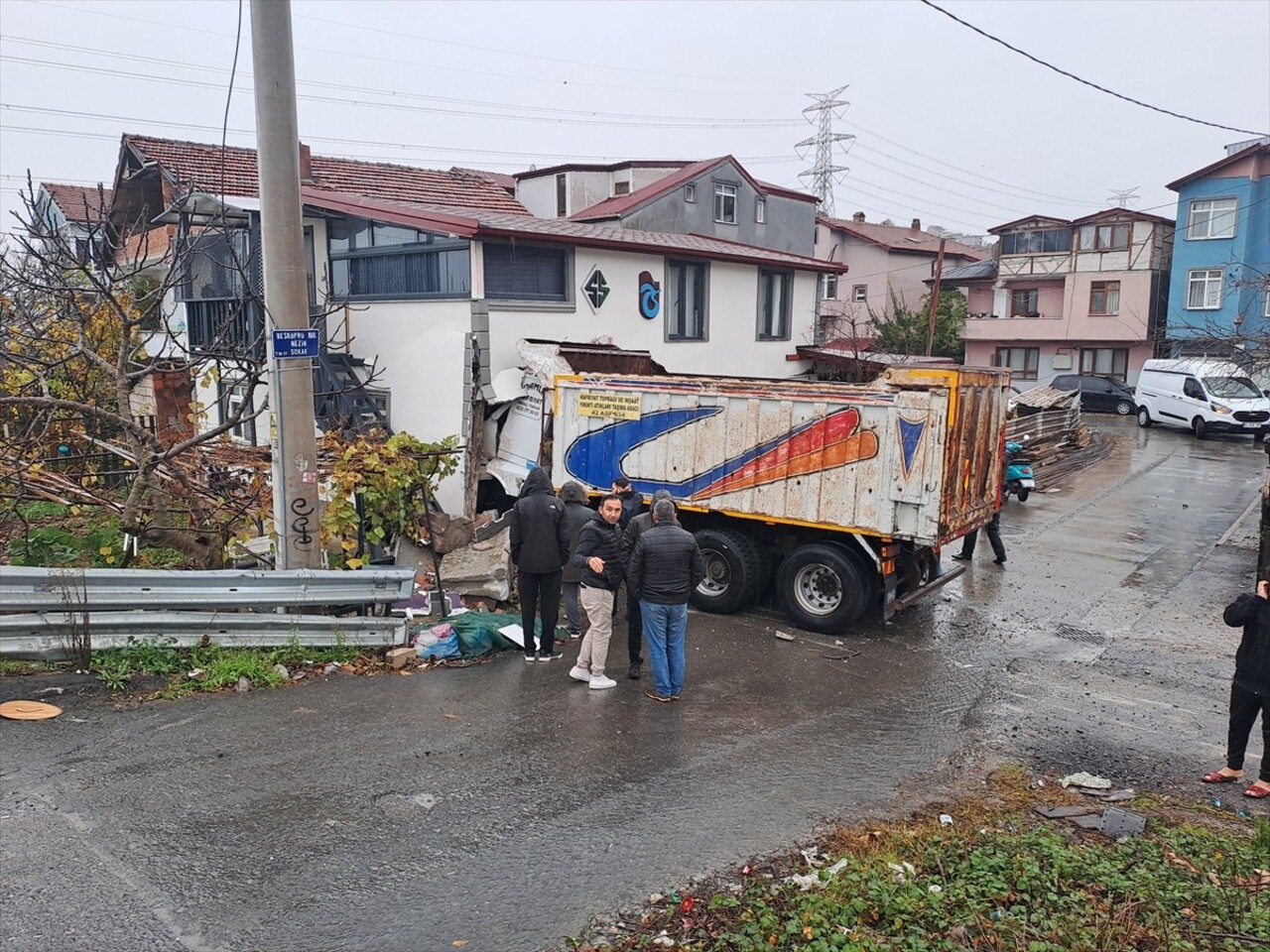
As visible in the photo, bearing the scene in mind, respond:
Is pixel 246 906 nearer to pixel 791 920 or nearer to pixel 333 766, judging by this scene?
pixel 333 766

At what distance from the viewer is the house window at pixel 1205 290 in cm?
3541

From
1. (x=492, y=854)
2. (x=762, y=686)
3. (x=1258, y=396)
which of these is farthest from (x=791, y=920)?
(x=1258, y=396)

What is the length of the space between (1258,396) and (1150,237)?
43.7ft

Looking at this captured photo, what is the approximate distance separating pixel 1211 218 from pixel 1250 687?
118ft

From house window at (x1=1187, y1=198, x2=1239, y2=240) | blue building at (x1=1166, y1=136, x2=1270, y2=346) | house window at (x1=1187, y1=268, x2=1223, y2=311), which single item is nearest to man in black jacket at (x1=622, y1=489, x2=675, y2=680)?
blue building at (x1=1166, y1=136, x2=1270, y2=346)

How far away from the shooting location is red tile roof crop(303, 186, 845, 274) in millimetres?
14531

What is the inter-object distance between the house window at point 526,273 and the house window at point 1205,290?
97.8 ft

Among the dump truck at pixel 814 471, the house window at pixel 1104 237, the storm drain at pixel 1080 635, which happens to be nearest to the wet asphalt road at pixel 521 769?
the storm drain at pixel 1080 635

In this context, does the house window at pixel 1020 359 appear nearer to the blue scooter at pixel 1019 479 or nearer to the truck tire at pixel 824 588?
the blue scooter at pixel 1019 479

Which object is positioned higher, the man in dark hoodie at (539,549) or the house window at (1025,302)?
the house window at (1025,302)

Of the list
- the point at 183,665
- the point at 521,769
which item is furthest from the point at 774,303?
the point at 521,769

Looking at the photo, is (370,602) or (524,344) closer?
(370,602)

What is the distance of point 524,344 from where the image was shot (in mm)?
14930

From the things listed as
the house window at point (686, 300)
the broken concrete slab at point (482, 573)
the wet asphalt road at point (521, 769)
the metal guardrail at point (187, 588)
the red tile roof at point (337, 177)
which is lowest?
the wet asphalt road at point (521, 769)
